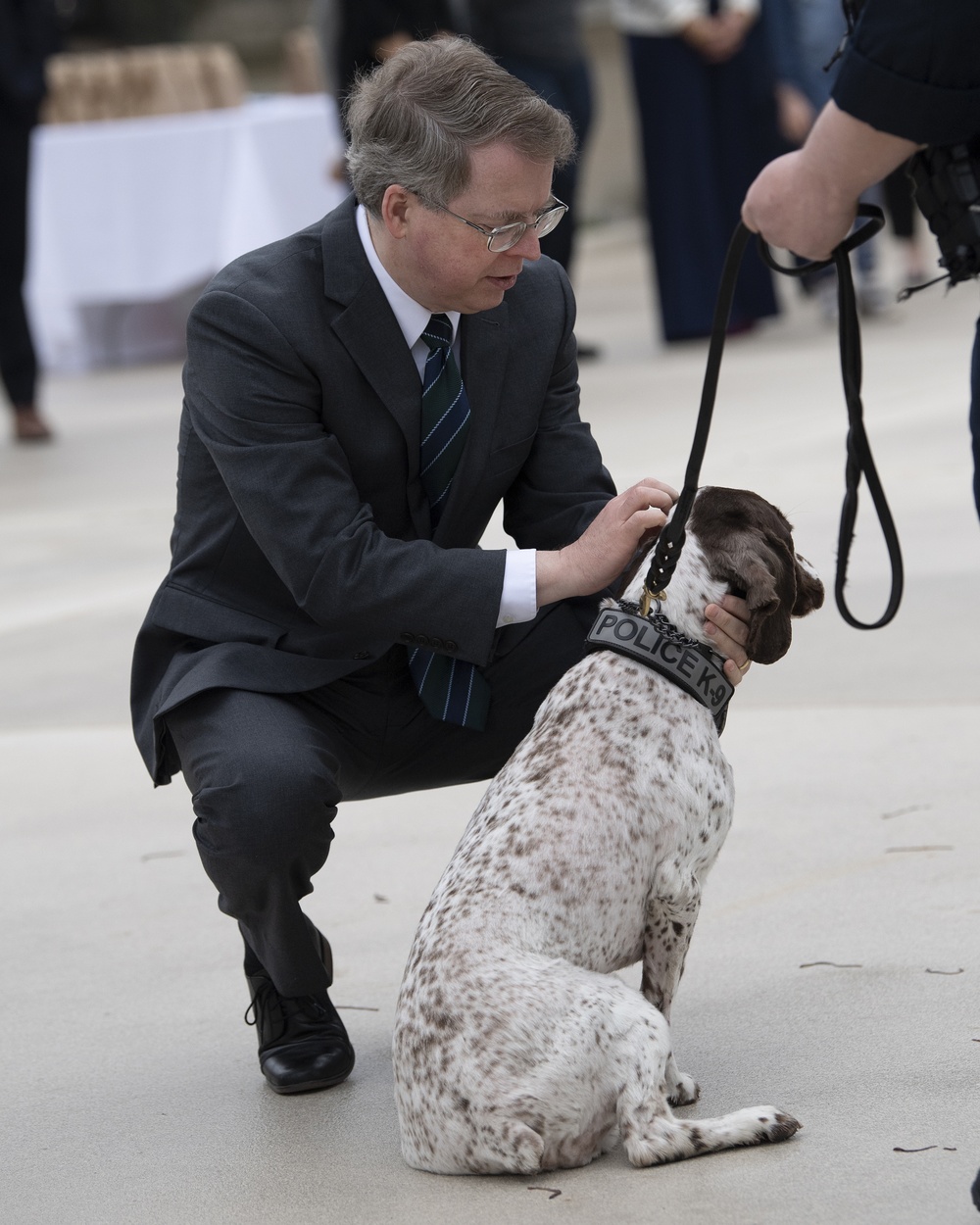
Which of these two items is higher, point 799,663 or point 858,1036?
point 858,1036

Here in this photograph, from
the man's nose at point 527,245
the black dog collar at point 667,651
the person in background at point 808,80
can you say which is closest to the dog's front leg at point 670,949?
the black dog collar at point 667,651

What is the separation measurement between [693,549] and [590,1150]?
38.1 inches

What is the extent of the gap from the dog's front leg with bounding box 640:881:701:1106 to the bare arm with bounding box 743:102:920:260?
3.38 ft

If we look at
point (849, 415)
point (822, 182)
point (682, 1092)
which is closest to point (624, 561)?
point (849, 415)

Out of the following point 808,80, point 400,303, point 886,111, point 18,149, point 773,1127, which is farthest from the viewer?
point 808,80

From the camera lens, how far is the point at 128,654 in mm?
5848

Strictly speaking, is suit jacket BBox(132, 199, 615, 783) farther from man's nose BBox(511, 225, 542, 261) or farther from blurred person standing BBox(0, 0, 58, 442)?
blurred person standing BBox(0, 0, 58, 442)

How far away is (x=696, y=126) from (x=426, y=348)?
24.8 feet

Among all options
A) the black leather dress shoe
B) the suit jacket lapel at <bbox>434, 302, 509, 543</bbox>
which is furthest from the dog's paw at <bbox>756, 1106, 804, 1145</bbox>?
the suit jacket lapel at <bbox>434, 302, 509, 543</bbox>

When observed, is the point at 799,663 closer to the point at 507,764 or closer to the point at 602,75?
the point at 507,764

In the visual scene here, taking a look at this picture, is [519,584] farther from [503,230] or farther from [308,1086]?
[308,1086]

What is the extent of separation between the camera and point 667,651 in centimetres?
285

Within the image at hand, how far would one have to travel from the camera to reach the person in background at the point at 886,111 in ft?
7.47

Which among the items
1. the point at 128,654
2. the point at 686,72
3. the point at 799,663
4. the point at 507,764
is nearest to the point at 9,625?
the point at 128,654
